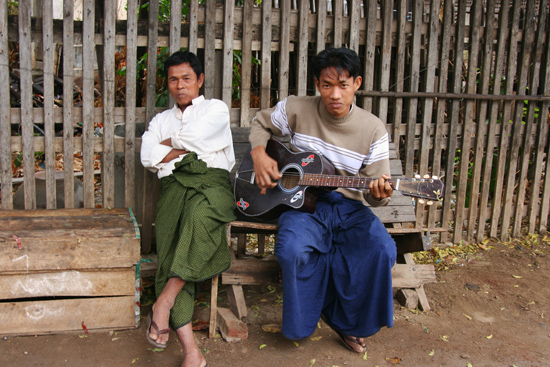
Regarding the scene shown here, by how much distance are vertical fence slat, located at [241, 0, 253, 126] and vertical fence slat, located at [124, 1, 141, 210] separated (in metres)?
0.86

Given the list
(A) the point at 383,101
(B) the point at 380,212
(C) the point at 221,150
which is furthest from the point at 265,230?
(A) the point at 383,101

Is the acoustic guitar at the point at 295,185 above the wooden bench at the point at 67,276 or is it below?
above

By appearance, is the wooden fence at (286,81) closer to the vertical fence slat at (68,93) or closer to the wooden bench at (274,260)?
the vertical fence slat at (68,93)

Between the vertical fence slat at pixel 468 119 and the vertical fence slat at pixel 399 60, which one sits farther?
the vertical fence slat at pixel 468 119

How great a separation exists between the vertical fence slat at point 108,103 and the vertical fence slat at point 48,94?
0.37m

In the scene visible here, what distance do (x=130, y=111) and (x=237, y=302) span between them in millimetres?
1707

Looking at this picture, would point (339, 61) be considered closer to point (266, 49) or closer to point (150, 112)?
point (266, 49)

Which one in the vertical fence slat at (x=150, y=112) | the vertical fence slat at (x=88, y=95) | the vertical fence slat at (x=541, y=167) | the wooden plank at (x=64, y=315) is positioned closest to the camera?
the wooden plank at (x=64, y=315)

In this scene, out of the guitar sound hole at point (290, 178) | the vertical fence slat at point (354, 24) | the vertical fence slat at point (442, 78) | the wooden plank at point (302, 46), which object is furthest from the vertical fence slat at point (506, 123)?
the guitar sound hole at point (290, 178)

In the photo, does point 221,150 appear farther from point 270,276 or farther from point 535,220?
point 535,220

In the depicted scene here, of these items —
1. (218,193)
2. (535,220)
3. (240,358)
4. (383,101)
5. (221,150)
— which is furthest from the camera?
(535,220)

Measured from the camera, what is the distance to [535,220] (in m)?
5.45

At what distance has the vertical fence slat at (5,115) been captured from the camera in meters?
3.67

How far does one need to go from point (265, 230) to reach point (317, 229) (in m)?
0.45
